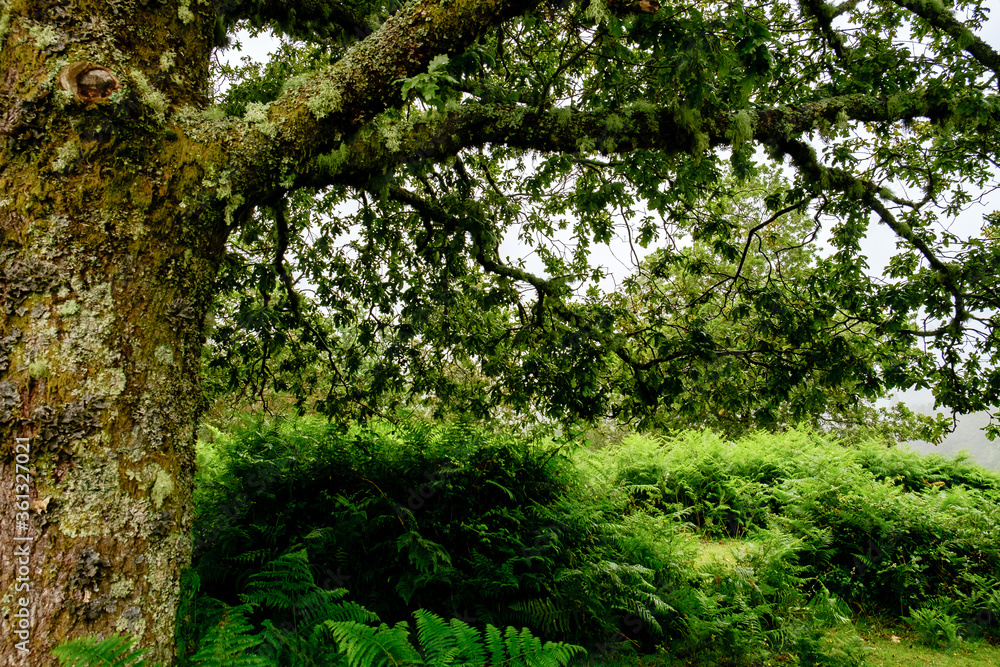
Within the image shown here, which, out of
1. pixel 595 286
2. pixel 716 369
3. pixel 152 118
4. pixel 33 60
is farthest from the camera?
pixel 595 286

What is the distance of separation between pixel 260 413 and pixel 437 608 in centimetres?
283

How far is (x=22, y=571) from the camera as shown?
2.03m

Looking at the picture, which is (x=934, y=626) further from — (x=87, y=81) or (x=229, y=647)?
(x=87, y=81)

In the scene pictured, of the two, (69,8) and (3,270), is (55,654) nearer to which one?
(3,270)

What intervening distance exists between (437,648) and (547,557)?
2367 millimetres

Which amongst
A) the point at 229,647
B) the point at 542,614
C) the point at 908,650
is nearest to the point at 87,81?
the point at 229,647

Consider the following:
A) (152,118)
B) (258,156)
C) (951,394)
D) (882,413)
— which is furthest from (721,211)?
(882,413)

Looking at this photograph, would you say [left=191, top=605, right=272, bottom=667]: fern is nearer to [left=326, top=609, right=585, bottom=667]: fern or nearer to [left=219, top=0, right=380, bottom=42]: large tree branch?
[left=326, top=609, right=585, bottom=667]: fern

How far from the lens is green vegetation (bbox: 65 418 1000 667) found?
4512 millimetres

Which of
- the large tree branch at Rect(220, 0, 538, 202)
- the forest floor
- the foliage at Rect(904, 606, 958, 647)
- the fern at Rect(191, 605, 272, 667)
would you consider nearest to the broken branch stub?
the large tree branch at Rect(220, 0, 538, 202)

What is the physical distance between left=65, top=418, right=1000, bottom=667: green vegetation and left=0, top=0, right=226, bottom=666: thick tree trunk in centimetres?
114

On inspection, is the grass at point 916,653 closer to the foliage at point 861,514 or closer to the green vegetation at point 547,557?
the green vegetation at point 547,557

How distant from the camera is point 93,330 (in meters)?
2.23

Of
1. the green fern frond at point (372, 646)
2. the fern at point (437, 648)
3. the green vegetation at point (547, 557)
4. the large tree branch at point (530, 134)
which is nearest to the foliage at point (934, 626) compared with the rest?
the green vegetation at point (547, 557)
